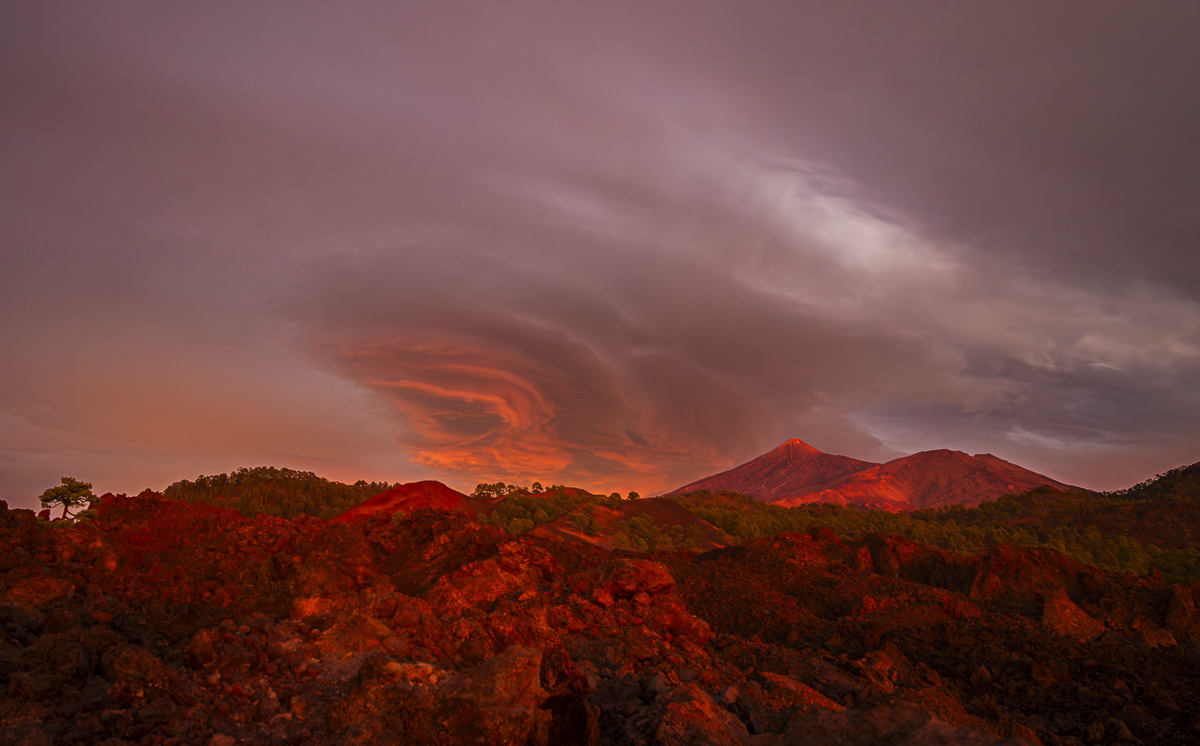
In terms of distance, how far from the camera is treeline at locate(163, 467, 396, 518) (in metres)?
55.9

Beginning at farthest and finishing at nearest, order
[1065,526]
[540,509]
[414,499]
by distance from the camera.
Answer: [1065,526] → [540,509] → [414,499]

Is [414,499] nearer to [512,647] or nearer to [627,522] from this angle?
[627,522]

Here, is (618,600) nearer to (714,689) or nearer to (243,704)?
(714,689)

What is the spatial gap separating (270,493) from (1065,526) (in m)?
95.0

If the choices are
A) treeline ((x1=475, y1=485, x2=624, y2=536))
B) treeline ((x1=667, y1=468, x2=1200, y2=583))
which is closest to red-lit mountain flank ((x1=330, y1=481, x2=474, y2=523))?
treeline ((x1=475, y1=485, x2=624, y2=536))

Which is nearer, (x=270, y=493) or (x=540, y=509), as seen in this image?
(x=270, y=493)

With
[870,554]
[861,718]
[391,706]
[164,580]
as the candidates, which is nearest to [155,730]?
[391,706]

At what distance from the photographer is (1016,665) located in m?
17.9

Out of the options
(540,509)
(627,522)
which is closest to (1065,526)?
(627,522)

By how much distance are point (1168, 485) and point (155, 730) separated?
145777 mm

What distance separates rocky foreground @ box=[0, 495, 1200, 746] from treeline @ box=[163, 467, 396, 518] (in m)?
37.0

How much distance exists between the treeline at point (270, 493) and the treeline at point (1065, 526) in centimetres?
4720

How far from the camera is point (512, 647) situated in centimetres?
760

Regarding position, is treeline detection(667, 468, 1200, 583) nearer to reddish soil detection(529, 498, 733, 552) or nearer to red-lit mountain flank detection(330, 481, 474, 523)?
reddish soil detection(529, 498, 733, 552)
